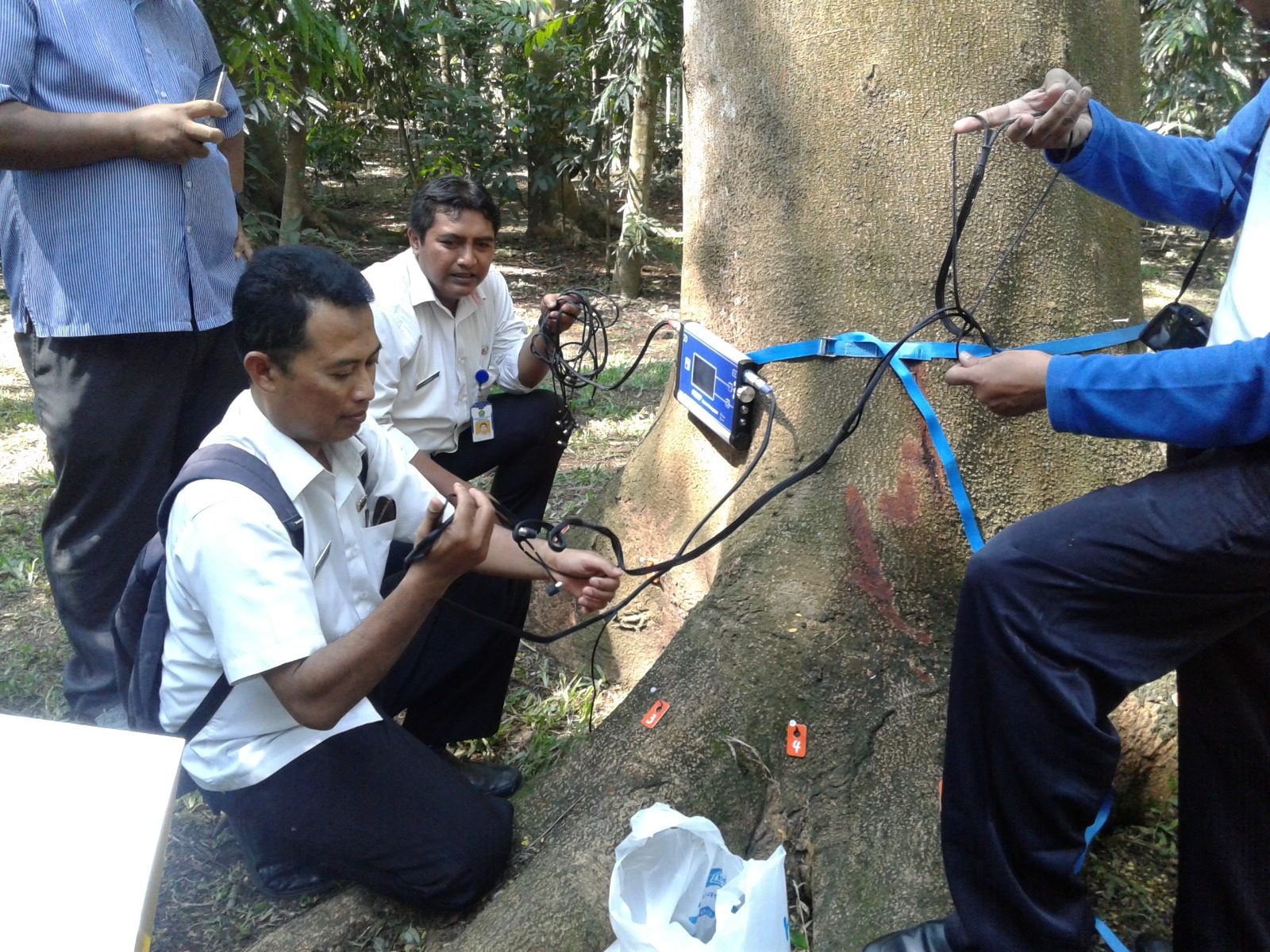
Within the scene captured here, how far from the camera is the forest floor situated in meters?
2.28

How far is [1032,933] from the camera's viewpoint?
1.64 meters

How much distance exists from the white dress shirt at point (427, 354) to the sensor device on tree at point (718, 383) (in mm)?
800

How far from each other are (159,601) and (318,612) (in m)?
0.32

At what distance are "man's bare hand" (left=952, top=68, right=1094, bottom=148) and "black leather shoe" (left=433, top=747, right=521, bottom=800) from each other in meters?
1.93

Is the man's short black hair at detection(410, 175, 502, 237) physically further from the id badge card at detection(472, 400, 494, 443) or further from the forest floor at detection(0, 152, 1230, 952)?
the forest floor at detection(0, 152, 1230, 952)

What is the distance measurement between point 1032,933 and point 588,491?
3081 mm

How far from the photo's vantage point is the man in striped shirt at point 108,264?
8.21ft

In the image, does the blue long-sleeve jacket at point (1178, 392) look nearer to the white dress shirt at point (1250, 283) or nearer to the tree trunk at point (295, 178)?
the white dress shirt at point (1250, 283)

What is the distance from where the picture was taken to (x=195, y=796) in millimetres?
2805

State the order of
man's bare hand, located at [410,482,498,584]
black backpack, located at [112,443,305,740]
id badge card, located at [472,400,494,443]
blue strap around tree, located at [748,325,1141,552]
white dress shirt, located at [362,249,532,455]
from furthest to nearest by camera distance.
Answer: id badge card, located at [472,400,494,443], white dress shirt, located at [362,249,532,455], blue strap around tree, located at [748,325,1141,552], black backpack, located at [112,443,305,740], man's bare hand, located at [410,482,498,584]

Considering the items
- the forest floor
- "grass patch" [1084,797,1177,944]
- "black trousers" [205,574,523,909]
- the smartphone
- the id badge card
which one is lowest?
the forest floor

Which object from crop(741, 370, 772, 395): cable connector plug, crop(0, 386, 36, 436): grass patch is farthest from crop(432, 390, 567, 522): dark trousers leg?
crop(0, 386, 36, 436): grass patch

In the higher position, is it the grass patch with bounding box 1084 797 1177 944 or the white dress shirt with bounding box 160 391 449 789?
the white dress shirt with bounding box 160 391 449 789

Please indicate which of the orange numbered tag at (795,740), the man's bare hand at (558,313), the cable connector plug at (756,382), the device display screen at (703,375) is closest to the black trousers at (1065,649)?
the orange numbered tag at (795,740)
